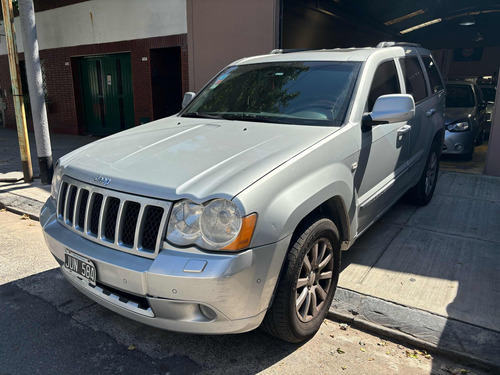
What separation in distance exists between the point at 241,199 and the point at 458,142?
721 centimetres

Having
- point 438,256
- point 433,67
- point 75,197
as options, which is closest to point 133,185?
point 75,197

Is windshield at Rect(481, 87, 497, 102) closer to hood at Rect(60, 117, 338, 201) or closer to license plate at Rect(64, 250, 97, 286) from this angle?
hood at Rect(60, 117, 338, 201)

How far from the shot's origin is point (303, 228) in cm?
265

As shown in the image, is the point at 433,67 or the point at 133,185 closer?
the point at 133,185

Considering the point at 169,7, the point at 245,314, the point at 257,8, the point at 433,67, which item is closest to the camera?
the point at 245,314

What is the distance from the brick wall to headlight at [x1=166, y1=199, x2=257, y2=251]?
26.7ft

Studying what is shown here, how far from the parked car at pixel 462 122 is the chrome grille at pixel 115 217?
7255 mm

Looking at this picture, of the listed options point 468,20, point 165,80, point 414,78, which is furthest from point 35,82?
point 468,20

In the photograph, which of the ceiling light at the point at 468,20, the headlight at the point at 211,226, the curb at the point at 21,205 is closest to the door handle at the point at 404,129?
the headlight at the point at 211,226

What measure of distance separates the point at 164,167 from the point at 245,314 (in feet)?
3.37

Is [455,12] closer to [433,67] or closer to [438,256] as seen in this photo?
[433,67]

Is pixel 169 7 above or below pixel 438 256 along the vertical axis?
above

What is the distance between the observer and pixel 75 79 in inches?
519

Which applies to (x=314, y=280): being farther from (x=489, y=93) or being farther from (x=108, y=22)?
(x=489, y=93)
